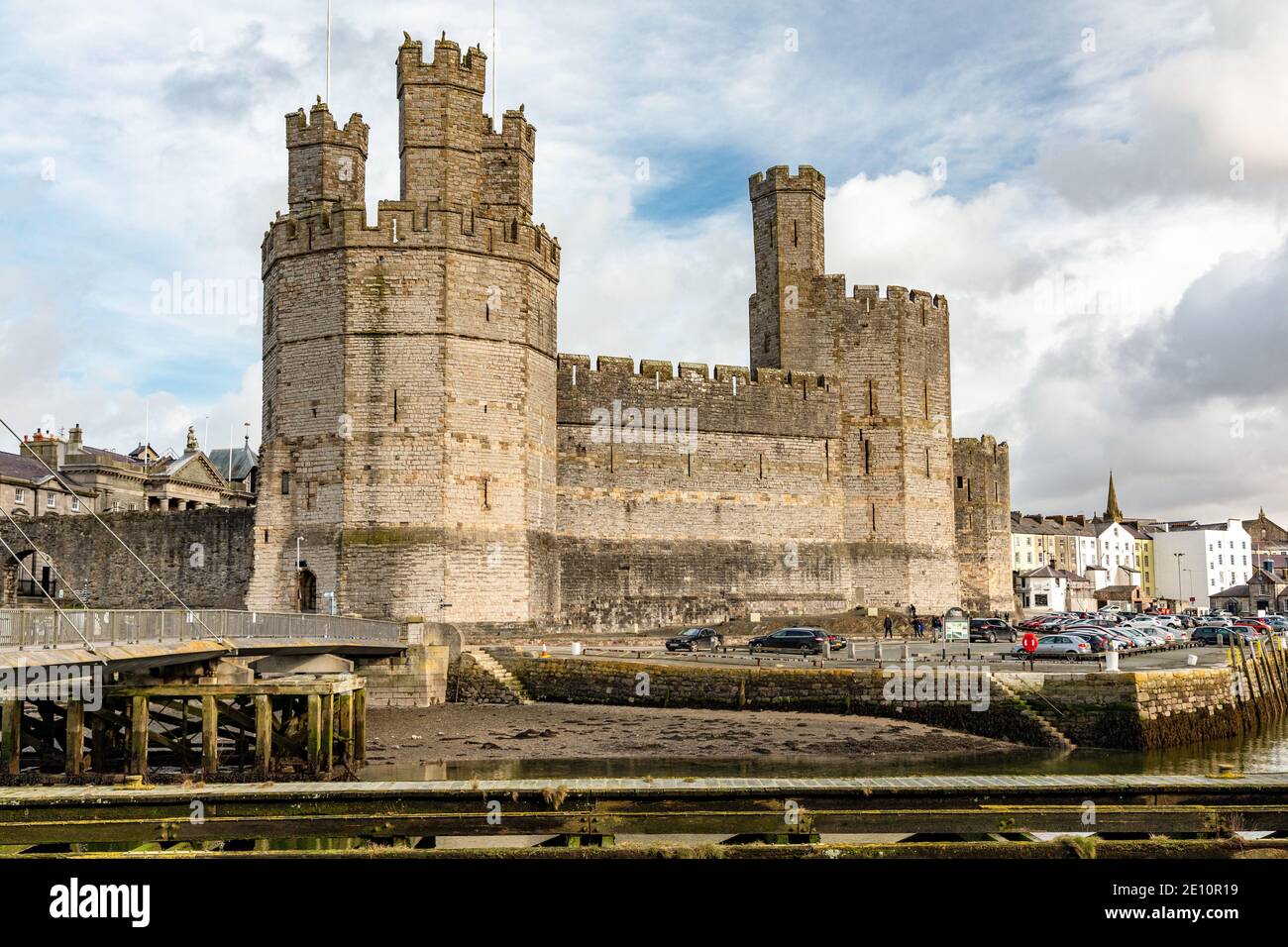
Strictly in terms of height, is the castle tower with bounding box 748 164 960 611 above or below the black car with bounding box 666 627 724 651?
above

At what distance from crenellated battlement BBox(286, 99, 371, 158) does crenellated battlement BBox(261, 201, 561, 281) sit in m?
3.30

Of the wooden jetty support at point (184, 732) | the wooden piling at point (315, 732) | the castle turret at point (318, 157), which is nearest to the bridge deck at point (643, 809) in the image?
the wooden jetty support at point (184, 732)

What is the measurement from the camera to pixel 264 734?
67.6 ft

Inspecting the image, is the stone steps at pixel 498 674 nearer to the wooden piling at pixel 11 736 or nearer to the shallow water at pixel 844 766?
the shallow water at pixel 844 766

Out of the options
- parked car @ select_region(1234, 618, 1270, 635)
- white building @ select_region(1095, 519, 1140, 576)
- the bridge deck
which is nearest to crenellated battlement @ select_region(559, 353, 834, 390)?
parked car @ select_region(1234, 618, 1270, 635)

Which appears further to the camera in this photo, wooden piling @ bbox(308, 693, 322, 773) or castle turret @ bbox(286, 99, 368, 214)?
castle turret @ bbox(286, 99, 368, 214)

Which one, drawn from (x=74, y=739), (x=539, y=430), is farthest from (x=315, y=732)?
(x=539, y=430)

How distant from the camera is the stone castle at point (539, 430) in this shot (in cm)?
3478

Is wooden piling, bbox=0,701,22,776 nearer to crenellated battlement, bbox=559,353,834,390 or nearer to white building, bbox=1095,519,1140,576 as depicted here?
crenellated battlement, bbox=559,353,834,390

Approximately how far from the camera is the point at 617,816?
799 cm

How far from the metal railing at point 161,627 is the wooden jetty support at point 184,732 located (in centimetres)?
102

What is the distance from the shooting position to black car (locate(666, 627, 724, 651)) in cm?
3681

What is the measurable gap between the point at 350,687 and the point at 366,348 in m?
14.8

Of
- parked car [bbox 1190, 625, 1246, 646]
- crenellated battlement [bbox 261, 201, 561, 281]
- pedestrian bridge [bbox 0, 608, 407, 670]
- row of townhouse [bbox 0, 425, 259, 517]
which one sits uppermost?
crenellated battlement [bbox 261, 201, 561, 281]
